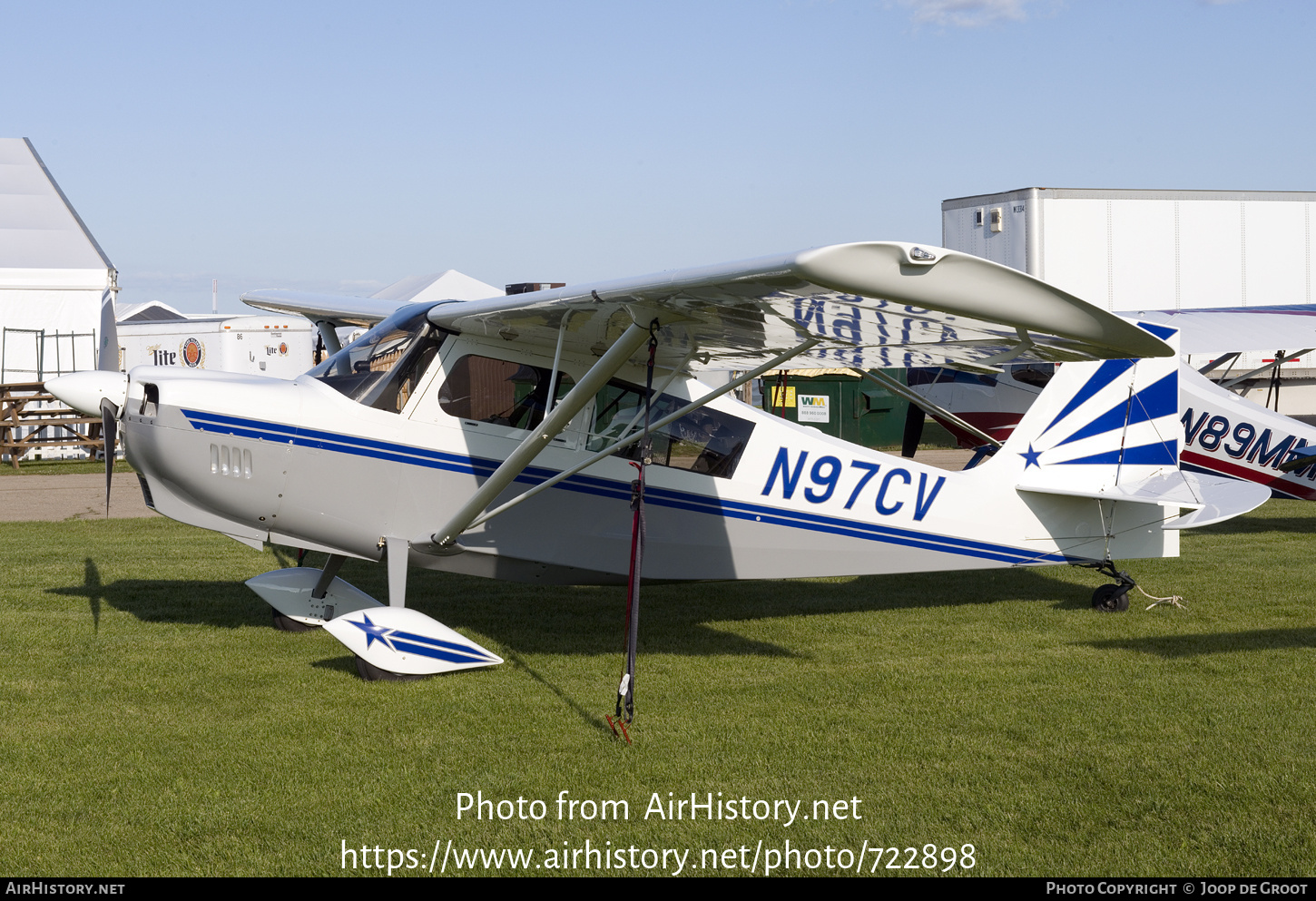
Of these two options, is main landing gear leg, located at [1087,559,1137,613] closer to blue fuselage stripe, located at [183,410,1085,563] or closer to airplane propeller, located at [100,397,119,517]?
blue fuselage stripe, located at [183,410,1085,563]

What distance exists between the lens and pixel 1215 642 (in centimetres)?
754

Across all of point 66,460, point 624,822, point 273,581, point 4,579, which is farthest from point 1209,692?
point 66,460

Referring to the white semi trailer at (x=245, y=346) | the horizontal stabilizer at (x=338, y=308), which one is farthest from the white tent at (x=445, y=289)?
the horizontal stabilizer at (x=338, y=308)

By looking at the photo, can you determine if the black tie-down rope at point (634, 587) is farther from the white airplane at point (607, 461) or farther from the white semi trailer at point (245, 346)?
the white semi trailer at point (245, 346)

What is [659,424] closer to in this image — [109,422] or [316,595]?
[316,595]

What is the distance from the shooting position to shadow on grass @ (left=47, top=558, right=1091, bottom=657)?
7945 mm

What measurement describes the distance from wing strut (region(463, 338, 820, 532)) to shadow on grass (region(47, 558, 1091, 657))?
1215mm

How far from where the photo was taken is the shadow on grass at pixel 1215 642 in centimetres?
730

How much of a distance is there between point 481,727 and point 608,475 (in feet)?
7.01

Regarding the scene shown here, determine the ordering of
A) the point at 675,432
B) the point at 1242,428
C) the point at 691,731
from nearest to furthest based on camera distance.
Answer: the point at 691,731
the point at 675,432
the point at 1242,428

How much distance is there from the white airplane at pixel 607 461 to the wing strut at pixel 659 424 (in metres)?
0.03

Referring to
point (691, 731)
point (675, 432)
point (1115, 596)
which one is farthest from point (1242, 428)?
point (691, 731)

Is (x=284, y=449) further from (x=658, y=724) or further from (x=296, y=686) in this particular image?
(x=658, y=724)

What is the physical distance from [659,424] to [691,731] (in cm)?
160
